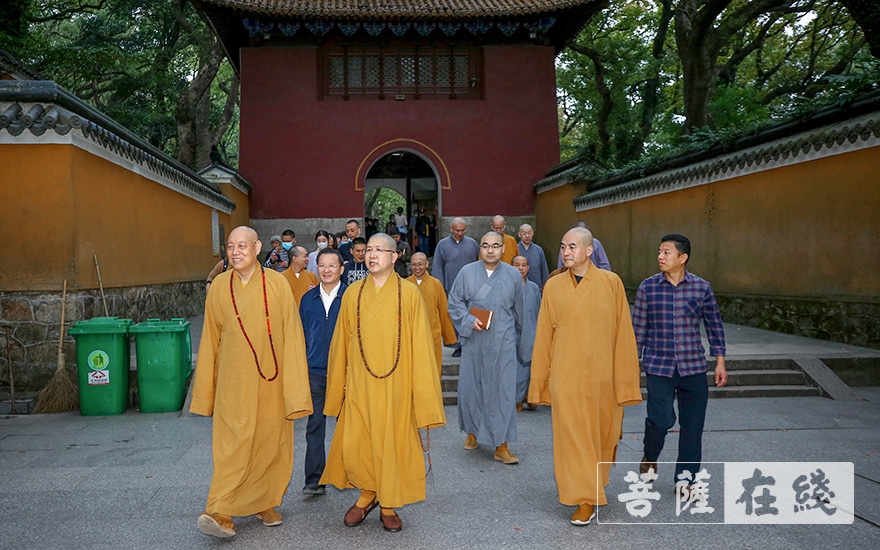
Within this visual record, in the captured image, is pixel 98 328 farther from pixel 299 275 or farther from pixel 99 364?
pixel 299 275

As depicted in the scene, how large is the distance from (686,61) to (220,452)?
42.2 ft

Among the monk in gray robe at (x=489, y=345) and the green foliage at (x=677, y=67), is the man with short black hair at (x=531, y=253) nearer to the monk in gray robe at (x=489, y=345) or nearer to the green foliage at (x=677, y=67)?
the monk in gray robe at (x=489, y=345)

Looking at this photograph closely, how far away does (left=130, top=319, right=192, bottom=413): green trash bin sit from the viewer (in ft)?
22.7

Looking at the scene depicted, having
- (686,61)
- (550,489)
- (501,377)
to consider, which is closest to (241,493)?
(550,489)

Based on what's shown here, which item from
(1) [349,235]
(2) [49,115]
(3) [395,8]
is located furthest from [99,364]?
(3) [395,8]

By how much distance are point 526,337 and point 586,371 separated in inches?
80.7

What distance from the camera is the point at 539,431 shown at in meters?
6.29

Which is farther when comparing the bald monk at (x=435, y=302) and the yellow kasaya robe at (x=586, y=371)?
the bald monk at (x=435, y=302)

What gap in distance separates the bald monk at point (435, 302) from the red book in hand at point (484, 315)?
1.63 m

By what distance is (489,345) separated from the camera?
18.4 feet

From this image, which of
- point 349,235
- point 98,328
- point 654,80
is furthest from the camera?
point 654,80

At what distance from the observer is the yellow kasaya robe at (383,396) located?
404 cm

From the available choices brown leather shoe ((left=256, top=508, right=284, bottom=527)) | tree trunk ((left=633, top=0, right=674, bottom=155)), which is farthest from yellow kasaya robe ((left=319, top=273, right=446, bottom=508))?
tree trunk ((left=633, top=0, right=674, bottom=155))

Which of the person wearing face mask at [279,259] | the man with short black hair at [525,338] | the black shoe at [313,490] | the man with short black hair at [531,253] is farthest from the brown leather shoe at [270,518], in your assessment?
the person wearing face mask at [279,259]
